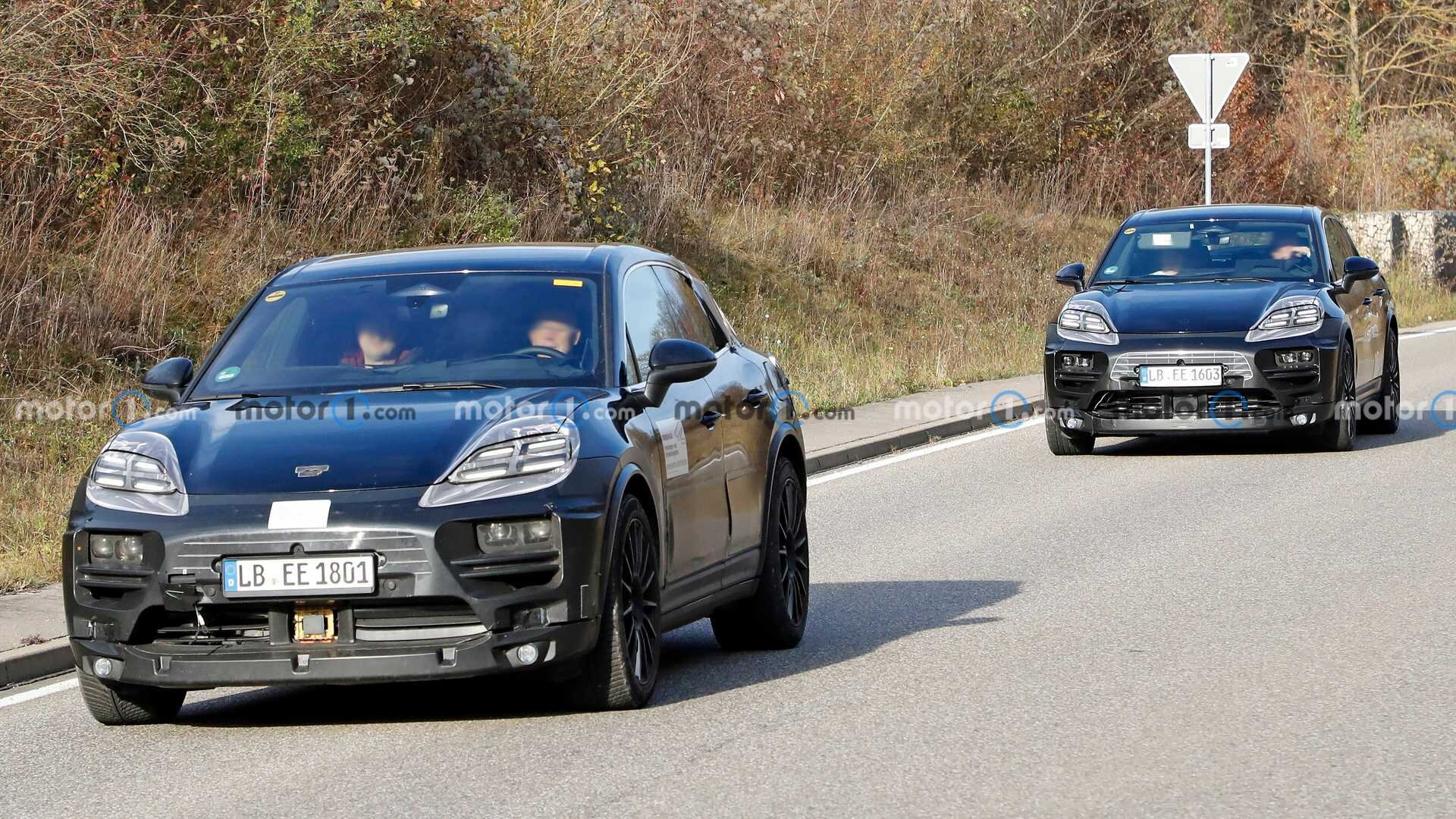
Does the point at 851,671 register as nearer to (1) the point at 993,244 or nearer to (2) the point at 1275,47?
(1) the point at 993,244

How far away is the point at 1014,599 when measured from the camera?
9.98 m

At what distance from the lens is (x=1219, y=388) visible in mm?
15422

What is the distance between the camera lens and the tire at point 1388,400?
17547mm

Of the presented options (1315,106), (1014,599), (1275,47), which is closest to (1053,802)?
(1014,599)

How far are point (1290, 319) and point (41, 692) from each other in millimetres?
10083

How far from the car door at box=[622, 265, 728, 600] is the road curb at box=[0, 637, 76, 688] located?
2478 mm

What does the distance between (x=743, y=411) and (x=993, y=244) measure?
23807 mm

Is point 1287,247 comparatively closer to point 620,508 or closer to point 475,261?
point 475,261

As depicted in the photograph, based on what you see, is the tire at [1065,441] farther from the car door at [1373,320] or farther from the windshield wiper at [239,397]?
the windshield wiper at [239,397]

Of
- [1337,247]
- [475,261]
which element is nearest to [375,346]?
[475,261]

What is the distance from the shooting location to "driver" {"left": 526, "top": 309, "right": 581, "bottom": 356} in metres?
7.82

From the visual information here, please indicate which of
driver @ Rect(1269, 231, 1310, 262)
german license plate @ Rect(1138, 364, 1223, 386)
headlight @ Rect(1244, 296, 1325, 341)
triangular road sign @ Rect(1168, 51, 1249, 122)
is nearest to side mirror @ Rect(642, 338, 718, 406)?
german license plate @ Rect(1138, 364, 1223, 386)

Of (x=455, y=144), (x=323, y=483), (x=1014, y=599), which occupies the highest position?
(x=455, y=144)

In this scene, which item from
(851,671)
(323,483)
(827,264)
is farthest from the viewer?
(827,264)
